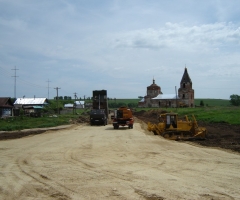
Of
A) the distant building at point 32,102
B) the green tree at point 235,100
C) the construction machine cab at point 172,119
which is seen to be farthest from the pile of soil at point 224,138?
Answer: the green tree at point 235,100

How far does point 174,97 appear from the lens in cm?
11188

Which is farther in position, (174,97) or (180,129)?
(174,97)

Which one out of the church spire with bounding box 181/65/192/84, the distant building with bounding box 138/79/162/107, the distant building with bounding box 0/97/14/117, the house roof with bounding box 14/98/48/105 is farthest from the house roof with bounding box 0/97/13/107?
the distant building with bounding box 138/79/162/107

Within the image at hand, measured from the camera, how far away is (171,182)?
28.9 ft

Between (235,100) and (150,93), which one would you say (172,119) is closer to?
(235,100)

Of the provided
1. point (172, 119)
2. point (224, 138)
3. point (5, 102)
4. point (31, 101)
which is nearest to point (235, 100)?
point (31, 101)

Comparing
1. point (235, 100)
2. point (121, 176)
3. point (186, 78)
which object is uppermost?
point (186, 78)

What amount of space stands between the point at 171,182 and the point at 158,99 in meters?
107

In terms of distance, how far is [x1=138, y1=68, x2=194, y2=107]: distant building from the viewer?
346 ft

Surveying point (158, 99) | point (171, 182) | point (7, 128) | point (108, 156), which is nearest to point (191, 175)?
point (171, 182)

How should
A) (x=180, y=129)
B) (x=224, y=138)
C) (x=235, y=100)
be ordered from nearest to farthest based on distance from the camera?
(x=180, y=129)
(x=224, y=138)
(x=235, y=100)

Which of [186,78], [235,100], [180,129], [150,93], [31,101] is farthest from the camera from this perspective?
[150,93]

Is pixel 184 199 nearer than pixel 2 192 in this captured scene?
Yes

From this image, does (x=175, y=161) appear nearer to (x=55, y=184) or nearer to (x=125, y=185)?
(x=125, y=185)
